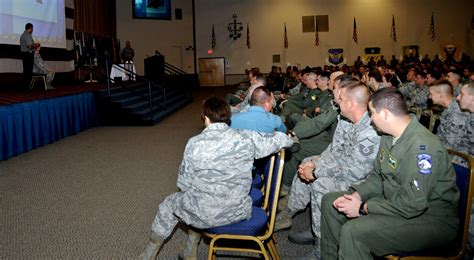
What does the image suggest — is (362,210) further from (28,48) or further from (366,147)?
(28,48)

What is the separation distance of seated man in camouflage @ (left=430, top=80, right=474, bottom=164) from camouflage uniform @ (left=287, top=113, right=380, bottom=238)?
130cm

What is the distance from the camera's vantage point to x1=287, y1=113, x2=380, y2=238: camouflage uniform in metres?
2.30

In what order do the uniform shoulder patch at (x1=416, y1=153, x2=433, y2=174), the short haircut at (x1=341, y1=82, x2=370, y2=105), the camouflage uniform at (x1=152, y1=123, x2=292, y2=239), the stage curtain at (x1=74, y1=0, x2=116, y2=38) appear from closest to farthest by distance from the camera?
the uniform shoulder patch at (x1=416, y1=153, x2=433, y2=174) → the camouflage uniform at (x1=152, y1=123, x2=292, y2=239) → the short haircut at (x1=341, y1=82, x2=370, y2=105) → the stage curtain at (x1=74, y1=0, x2=116, y2=38)

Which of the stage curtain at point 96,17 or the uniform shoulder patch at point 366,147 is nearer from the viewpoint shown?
the uniform shoulder patch at point 366,147

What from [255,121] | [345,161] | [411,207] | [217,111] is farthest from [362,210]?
[255,121]

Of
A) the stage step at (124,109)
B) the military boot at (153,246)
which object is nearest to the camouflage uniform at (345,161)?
the military boot at (153,246)

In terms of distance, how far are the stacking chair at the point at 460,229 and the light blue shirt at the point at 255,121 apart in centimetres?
148

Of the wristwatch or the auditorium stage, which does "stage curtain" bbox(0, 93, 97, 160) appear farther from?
the wristwatch

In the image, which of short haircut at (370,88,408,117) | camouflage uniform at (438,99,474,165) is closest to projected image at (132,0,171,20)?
camouflage uniform at (438,99,474,165)

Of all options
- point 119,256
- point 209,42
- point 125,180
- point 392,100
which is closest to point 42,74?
point 125,180

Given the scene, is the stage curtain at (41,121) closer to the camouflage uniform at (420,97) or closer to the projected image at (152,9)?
the camouflage uniform at (420,97)

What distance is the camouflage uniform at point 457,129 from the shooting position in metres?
3.32

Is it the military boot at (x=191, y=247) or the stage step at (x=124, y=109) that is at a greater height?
the stage step at (x=124, y=109)

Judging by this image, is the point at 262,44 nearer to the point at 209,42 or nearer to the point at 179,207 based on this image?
the point at 209,42
